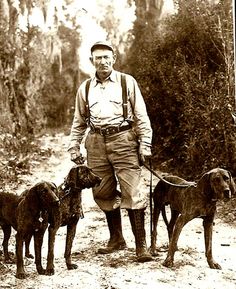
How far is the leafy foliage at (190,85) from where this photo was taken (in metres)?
4.03

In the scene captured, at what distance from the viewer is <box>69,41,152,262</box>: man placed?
3588mm

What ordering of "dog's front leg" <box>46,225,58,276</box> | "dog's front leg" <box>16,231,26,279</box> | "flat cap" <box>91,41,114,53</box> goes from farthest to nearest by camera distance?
1. "flat cap" <box>91,41,114,53</box>
2. "dog's front leg" <box>46,225,58,276</box>
3. "dog's front leg" <box>16,231,26,279</box>

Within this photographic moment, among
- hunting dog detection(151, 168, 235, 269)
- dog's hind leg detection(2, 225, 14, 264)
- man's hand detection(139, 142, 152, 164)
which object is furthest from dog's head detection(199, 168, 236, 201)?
dog's hind leg detection(2, 225, 14, 264)

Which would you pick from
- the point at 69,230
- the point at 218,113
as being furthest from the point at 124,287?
the point at 218,113

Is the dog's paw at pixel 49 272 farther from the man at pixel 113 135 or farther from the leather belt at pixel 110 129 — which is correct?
the leather belt at pixel 110 129

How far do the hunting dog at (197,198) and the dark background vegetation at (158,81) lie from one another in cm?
58

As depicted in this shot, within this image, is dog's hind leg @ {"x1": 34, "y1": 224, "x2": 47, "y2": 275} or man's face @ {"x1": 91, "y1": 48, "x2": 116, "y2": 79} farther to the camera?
man's face @ {"x1": 91, "y1": 48, "x2": 116, "y2": 79}

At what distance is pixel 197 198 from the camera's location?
10.6 feet

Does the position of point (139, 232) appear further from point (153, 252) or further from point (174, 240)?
point (174, 240)

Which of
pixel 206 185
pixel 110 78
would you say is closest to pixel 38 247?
pixel 206 185

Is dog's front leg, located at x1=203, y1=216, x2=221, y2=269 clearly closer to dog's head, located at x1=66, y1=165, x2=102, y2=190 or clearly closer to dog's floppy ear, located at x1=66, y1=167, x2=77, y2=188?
dog's head, located at x1=66, y1=165, x2=102, y2=190

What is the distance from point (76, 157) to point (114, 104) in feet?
1.64

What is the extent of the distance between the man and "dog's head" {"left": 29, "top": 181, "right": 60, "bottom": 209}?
2.45ft

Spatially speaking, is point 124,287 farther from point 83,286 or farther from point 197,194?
point 197,194
